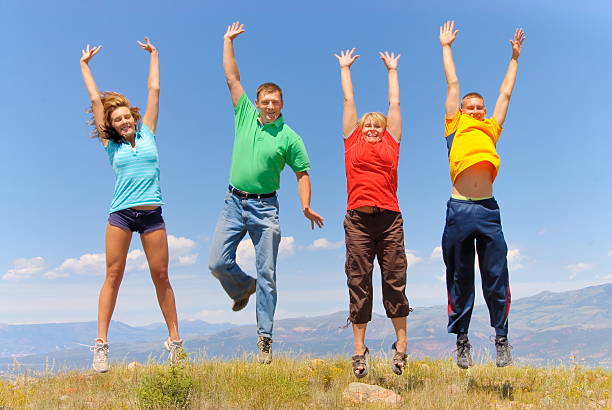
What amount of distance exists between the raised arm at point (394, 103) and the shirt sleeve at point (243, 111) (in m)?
1.78

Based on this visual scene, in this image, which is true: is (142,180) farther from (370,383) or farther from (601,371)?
(601,371)

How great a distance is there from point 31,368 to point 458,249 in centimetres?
622

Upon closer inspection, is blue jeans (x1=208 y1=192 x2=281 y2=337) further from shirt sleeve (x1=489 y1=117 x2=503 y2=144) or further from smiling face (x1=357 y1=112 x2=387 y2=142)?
shirt sleeve (x1=489 y1=117 x2=503 y2=144)

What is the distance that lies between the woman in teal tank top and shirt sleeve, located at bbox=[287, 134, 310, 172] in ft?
5.54

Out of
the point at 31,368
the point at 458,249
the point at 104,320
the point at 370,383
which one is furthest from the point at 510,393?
the point at 31,368

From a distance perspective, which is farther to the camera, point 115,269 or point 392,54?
point 392,54

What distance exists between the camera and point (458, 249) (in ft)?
20.4

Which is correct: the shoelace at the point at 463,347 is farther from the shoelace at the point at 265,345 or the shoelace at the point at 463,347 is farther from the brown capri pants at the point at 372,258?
the shoelace at the point at 265,345

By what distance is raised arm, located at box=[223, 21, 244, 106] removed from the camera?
7.26 metres

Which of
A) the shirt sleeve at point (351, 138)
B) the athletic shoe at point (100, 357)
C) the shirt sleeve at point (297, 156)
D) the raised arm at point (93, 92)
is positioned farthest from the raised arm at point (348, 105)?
the athletic shoe at point (100, 357)

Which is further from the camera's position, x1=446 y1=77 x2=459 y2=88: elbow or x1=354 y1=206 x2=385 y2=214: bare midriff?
x1=446 y1=77 x2=459 y2=88: elbow

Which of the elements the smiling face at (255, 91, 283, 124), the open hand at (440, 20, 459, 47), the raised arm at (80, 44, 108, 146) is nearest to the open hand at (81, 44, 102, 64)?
the raised arm at (80, 44, 108, 146)

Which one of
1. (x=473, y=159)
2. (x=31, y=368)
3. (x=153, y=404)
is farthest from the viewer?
(x=31, y=368)

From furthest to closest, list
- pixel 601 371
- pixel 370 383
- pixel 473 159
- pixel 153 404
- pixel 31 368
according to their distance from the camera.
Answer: pixel 601 371
pixel 31 368
pixel 370 383
pixel 473 159
pixel 153 404
